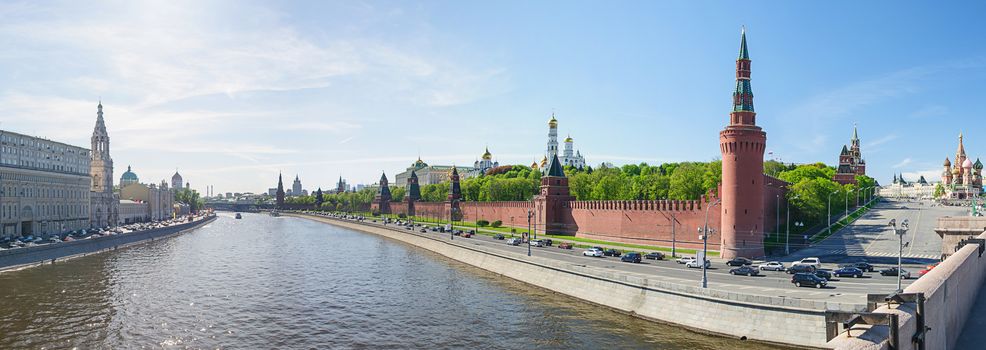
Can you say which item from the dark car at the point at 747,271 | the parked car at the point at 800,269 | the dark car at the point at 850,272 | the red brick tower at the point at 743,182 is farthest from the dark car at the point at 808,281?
the red brick tower at the point at 743,182

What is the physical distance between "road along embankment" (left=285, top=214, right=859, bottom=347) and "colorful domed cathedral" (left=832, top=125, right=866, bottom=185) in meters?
85.6

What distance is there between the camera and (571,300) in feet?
141

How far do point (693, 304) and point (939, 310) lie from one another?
15.8 meters

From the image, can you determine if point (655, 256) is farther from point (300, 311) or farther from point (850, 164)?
point (850, 164)

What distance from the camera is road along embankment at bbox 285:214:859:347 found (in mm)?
28781

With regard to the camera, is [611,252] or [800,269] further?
[611,252]

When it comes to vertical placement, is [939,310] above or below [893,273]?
above

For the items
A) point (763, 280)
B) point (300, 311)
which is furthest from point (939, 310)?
point (300, 311)

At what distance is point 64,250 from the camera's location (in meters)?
69.2

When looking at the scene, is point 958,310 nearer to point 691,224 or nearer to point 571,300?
point 571,300

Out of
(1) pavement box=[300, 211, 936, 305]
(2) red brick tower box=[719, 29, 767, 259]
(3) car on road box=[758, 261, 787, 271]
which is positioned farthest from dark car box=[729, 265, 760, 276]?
(2) red brick tower box=[719, 29, 767, 259]

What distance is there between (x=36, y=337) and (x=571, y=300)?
31.2m

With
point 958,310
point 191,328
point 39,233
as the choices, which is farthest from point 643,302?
point 39,233

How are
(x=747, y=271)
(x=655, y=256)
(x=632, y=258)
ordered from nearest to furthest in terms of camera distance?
(x=747, y=271) < (x=632, y=258) < (x=655, y=256)
